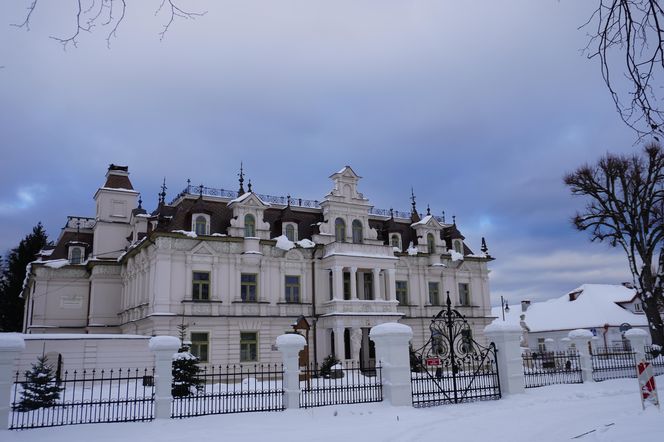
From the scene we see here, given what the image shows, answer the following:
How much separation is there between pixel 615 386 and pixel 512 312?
159 feet

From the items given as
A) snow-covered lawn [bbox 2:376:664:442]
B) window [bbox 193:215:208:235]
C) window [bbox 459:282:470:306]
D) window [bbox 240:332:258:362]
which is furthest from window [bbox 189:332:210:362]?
window [bbox 459:282:470:306]

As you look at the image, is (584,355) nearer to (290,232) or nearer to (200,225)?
(290,232)

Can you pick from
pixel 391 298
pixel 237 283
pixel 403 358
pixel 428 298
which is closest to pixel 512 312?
pixel 428 298

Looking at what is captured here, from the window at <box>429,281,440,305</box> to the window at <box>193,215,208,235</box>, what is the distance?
1712cm

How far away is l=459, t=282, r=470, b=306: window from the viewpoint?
135ft

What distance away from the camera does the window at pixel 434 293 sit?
131 feet

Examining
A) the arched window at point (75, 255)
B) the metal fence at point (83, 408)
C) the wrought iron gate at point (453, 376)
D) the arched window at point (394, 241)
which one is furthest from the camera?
the arched window at point (394, 241)

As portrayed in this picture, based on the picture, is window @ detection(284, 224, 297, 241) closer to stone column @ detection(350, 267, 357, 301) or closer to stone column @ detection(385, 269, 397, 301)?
stone column @ detection(350, 267, 357, 301)

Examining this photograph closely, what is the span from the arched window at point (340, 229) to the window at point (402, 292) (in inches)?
223

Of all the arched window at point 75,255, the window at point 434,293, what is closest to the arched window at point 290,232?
the window at point 434,293

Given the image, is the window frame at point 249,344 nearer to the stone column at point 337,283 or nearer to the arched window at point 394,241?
the stone column at point 337,283

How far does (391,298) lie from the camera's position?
3522cm

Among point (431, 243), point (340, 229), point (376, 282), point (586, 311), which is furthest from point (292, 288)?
point (586, 311)

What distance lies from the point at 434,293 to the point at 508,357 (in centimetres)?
2308
